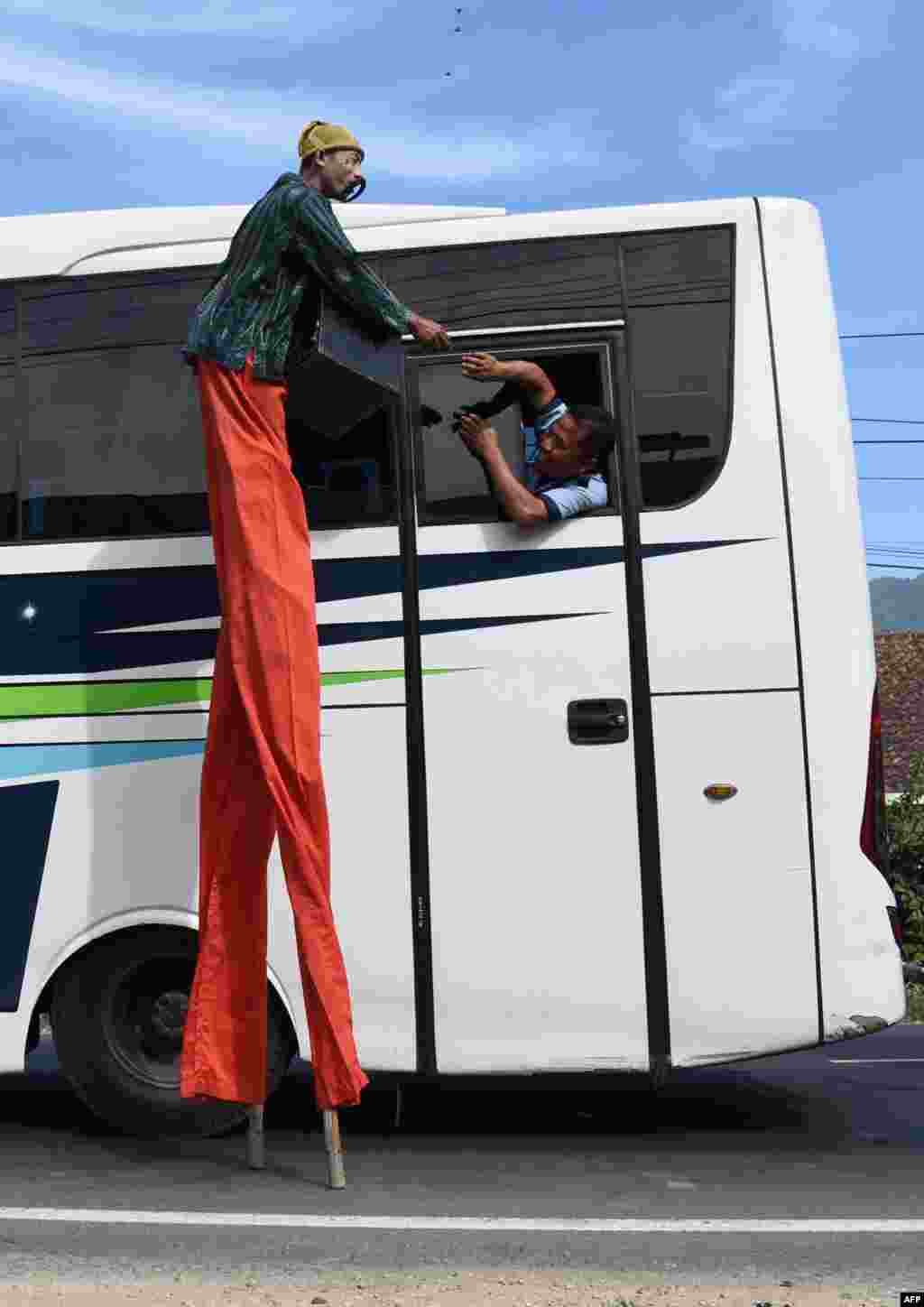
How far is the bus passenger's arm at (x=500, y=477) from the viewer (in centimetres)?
627

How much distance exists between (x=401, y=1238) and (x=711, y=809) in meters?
1.89

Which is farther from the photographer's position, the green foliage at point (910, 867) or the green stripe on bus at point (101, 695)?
the green foliage at point (910, 867)

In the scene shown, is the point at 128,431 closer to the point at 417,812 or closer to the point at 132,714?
the point at 132,714

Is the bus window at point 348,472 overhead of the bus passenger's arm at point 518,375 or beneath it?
beneath

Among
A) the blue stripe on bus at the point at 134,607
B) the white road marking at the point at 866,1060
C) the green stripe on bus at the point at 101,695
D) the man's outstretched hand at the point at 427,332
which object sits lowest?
the white road marking at the point at 866,1060

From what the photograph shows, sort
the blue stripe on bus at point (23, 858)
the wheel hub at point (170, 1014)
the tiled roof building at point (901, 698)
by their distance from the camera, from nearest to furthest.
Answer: the blue stripe on bus at point (23, 858) → the wheel hub at point (170, 1014) → the tiled roof building at point (901, 698)

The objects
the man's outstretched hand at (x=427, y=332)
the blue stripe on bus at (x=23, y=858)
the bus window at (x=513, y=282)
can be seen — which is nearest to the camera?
the man's outstretched hand at (x=427, y=332)

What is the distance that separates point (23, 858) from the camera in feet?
21.4

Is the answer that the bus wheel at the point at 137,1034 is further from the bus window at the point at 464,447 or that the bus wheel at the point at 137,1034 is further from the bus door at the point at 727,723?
the bus window at the point at 464,447

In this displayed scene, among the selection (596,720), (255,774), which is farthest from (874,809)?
(255,774)

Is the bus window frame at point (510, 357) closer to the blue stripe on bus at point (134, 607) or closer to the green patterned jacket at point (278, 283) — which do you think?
the blue stripe on bus at point (134, 607)

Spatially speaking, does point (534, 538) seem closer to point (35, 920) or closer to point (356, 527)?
point (356, 527)

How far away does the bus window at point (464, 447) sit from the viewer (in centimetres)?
635

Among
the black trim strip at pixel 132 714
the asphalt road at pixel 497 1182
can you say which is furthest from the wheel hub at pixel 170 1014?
the black trim strip at pixel 132 714
